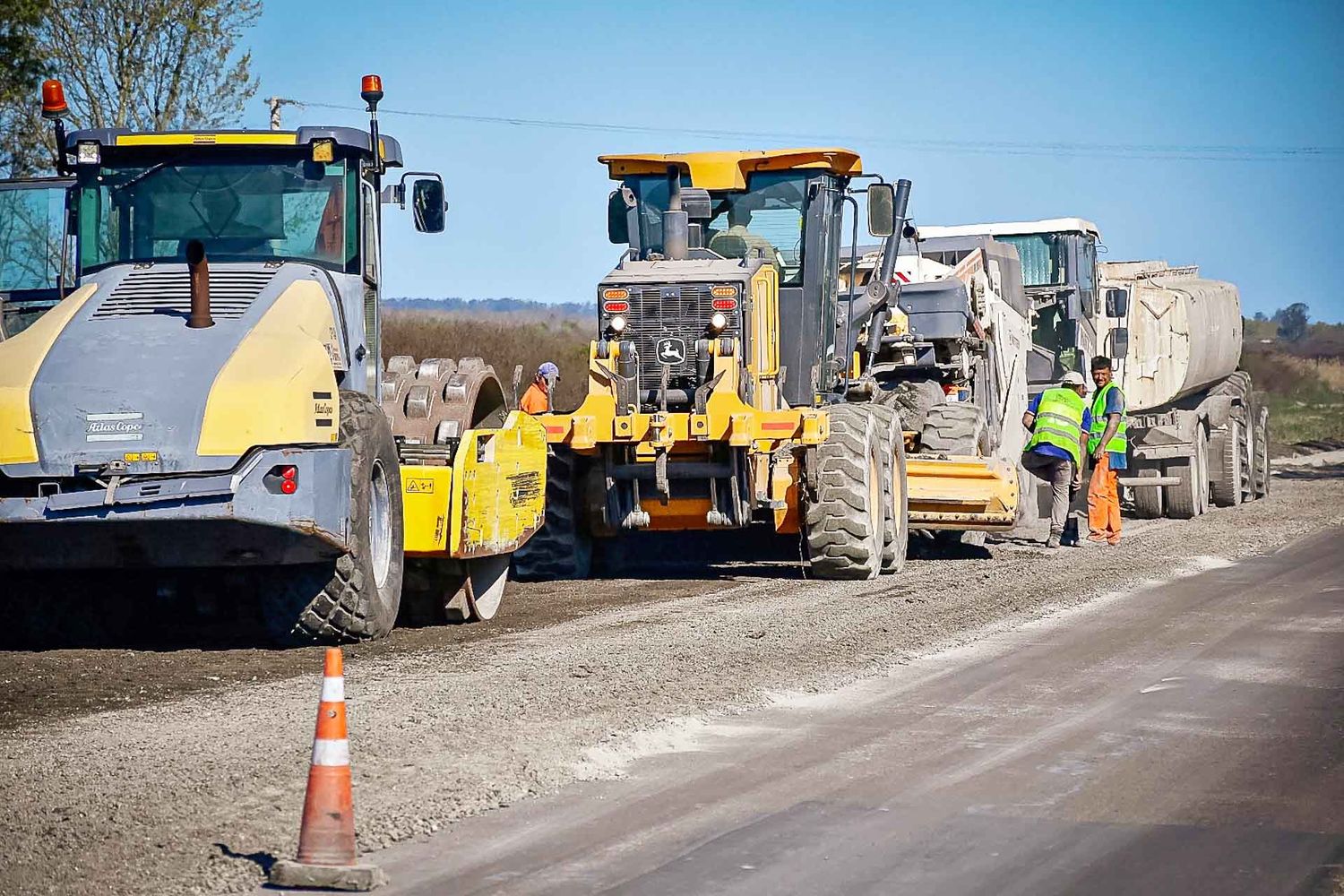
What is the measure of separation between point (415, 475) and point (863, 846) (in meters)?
5.39

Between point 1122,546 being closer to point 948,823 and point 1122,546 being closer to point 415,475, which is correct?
point 415,475

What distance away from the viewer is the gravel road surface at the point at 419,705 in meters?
5.97

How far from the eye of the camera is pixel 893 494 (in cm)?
1441

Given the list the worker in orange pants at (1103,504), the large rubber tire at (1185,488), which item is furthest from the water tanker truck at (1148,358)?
the worker in orange pants at (1103,504)

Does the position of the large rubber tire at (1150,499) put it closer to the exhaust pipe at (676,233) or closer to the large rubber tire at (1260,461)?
the large rubber tire at (1260,461)

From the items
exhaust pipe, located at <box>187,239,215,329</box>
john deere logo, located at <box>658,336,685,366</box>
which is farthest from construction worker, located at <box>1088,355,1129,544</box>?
exhaust pipe, located at <box>187,239,215,329</box>

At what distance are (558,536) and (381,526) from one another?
4.19 meters

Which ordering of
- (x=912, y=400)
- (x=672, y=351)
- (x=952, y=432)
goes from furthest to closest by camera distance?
(x=912, y=400), (x=952, y=432), (x=672, y=351)

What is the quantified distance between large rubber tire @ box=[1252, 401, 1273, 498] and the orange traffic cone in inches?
822

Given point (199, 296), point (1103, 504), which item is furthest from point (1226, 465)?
point (199, 296)

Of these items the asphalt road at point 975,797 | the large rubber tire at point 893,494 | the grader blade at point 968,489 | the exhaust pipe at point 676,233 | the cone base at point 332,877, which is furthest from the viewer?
the grader blade at point 968,489

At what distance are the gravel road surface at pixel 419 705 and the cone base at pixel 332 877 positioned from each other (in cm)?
16

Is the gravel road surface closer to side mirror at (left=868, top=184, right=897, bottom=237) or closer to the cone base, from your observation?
the cone base

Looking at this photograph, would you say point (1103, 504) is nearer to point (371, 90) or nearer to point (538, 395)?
point (538, 395)
